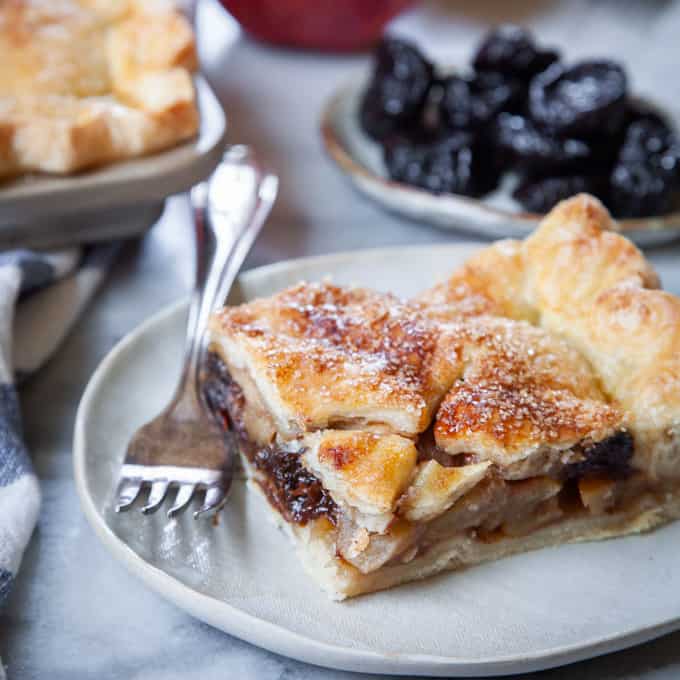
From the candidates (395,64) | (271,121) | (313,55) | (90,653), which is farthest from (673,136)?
(90,653)

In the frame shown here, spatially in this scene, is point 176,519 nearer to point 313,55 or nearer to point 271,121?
point 271,121

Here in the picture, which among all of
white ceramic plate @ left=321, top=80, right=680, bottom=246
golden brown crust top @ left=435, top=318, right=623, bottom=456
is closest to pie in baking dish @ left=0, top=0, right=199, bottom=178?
white ceramic plate @ left=321, top=80, right=680, bottom=246

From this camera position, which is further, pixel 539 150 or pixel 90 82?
pixel 539 150

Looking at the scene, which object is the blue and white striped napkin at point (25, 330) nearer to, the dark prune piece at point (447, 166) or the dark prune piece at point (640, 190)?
the dark prune piece at point (447, 166)

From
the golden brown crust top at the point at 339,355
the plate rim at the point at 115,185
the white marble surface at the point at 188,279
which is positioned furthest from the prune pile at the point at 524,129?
the golden brown crust top at the point at 339,355

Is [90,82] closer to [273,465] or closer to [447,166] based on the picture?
[447,166]

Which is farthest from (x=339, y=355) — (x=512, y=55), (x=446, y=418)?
(x=512, y=55)
